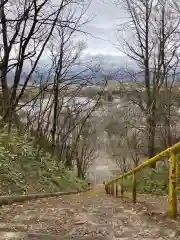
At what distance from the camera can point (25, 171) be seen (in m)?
11.7

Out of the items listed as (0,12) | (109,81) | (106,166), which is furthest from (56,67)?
(106,166)

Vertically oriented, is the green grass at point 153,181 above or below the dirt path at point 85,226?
below

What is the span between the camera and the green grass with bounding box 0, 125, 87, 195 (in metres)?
9.77

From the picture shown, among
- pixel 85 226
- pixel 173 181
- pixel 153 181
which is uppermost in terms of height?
pixel 173 181

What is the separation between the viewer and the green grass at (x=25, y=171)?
977 cm

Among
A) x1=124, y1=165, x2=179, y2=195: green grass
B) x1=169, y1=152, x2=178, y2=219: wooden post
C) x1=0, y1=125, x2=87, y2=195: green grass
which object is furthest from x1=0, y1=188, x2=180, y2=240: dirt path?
x1=124, y1=165, x2=179, y2=195: green grass

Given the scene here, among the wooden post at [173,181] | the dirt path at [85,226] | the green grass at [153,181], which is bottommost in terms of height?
the green grass at [153,181]

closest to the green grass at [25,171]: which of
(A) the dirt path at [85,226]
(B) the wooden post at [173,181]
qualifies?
(A) the dirt path at [85,226]

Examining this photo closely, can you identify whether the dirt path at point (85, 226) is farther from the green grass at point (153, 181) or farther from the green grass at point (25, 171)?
the green grass at point (153, 181)

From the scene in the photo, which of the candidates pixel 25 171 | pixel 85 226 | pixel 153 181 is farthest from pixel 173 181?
pixel 153 181

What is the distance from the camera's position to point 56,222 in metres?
4.76

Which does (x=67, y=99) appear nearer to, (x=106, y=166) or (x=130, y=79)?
(x=130, y=79)

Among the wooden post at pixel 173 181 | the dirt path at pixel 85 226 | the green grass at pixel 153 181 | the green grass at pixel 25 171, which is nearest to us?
the dirt path at pixel 85 226

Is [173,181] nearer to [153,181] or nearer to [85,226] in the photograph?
[85,226]
